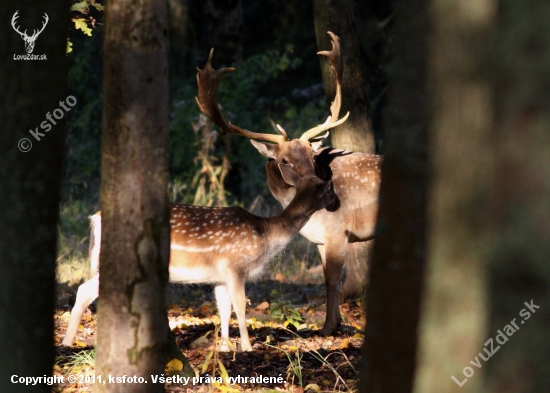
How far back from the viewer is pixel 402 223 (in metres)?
2.92

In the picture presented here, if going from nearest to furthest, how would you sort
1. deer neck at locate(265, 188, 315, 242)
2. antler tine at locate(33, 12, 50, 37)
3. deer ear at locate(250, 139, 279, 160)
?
antler tine at locate(33, 12, 50, 37) < deer neck at locate(265, 188, 315, 242) < deer ear at locate(250, 139, 279, 160)

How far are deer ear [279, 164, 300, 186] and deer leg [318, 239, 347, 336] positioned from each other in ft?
2.71

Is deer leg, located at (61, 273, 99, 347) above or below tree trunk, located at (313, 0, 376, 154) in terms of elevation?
below

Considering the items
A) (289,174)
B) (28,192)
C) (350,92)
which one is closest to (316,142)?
(289,174)

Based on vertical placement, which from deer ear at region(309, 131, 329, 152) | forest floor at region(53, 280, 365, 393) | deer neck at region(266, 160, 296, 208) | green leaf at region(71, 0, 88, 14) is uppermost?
green leaf at region(71, 0, 88, 14)

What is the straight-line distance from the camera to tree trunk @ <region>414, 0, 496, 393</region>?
2.71 m

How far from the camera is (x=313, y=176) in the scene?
7.65 meters

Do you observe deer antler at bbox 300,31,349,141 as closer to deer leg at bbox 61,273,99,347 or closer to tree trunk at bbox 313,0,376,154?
tree trunk at bbox 313,0,376,154

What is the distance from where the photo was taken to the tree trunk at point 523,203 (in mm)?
2428

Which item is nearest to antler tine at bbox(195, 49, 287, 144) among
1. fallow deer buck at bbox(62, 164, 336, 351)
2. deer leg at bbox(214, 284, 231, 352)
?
fallow deer buck at bbox(62, 164, 336, 351)

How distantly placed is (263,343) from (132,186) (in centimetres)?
249

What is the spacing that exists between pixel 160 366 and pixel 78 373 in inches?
52.3

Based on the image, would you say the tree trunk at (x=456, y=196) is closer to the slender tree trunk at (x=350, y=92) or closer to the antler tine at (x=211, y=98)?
the antler tine at (x=211, y=98)

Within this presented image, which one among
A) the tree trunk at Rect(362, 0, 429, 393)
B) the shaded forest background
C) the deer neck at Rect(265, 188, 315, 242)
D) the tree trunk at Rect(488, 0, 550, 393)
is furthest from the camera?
the shaded forest background
